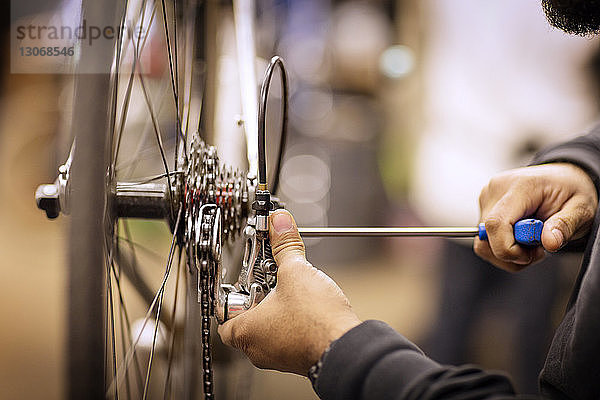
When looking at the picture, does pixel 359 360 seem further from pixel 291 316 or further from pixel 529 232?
pixel 529 232

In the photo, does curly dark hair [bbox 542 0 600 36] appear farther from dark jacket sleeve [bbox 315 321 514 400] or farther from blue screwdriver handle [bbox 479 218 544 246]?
dark jacket sleeve [bbox 315 321 514 400]

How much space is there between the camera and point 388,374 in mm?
294

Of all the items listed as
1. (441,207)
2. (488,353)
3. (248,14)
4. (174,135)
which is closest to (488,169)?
(441,207)

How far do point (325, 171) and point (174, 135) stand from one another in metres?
0.92

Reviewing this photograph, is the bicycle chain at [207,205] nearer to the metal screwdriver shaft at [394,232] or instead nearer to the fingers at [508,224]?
the metal screwdriver shaft at [394,232]

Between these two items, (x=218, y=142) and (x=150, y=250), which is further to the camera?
(x=218, y=142)

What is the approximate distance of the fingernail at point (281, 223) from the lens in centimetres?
38

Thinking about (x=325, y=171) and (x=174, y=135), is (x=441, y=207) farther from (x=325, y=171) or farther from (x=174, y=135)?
(x=174, y=135)

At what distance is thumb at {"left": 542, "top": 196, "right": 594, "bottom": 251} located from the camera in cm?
46

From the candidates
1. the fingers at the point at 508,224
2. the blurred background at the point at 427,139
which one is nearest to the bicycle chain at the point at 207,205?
the fingers at the point at 508,224

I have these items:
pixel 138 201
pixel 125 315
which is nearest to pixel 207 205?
pixel 138 201

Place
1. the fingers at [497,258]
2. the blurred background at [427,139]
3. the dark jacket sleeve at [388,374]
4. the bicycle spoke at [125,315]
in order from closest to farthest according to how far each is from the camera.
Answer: the dark jacket sleeve at [388,374] < the bicycle spoke at [125,315] < the fingers at [497,258] < the blurred background at [427,139]

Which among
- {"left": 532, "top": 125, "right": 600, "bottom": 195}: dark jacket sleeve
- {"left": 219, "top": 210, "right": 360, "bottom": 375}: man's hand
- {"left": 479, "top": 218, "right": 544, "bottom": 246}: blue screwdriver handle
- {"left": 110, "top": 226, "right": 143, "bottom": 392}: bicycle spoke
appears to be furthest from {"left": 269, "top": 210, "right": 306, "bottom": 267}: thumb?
{"left": 532, "top": 125, "right": 600, "bottom": 195}: dark jacket sleeve

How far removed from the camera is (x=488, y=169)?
1.33 m
